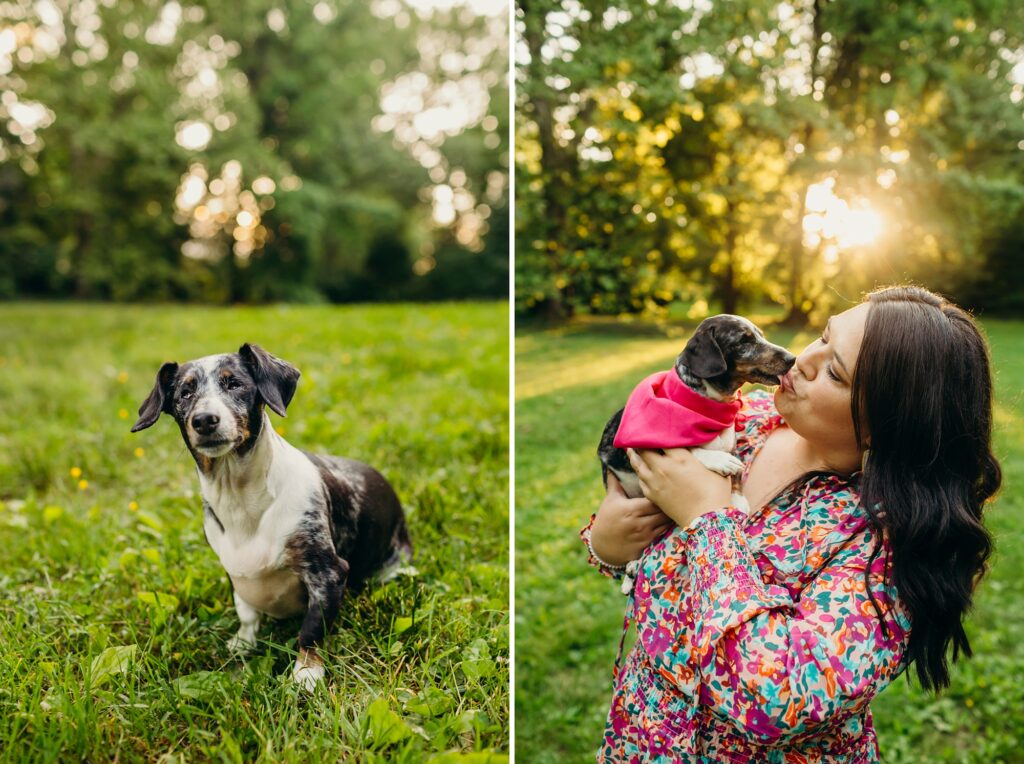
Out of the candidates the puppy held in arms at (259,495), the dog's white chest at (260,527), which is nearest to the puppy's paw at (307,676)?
the puppy held in arms at (259,495)

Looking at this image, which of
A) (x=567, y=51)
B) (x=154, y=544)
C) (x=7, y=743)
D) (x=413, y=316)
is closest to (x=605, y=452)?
(x=7, y=743)

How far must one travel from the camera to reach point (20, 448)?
3703 mm

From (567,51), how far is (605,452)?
2620mm

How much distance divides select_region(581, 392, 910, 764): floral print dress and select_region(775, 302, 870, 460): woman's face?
0.09 m

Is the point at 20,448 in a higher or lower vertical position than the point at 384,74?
lower

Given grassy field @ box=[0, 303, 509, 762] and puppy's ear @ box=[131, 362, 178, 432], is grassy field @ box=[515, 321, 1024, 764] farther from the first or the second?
puppy's ear @ box=[131, 362, 178, 432]

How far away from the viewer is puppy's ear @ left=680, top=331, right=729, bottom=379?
5.54 feet

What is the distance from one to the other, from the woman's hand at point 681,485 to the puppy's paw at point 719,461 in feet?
0.13

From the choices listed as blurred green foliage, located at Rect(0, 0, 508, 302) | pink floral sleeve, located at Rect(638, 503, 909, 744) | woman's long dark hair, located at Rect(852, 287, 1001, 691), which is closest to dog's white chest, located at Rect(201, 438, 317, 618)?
pink floral sleeve, located at Rect(638, 503, 909, 744)

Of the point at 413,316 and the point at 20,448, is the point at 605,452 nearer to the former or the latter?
the point at 20,448

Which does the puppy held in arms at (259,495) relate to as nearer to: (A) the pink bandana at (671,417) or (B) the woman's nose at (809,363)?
(A) the pink bandana at (671,417)

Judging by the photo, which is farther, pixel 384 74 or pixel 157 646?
pixel 384 74

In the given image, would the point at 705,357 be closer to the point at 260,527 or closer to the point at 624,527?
the point at 624,527

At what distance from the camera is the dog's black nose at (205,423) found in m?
1.46
